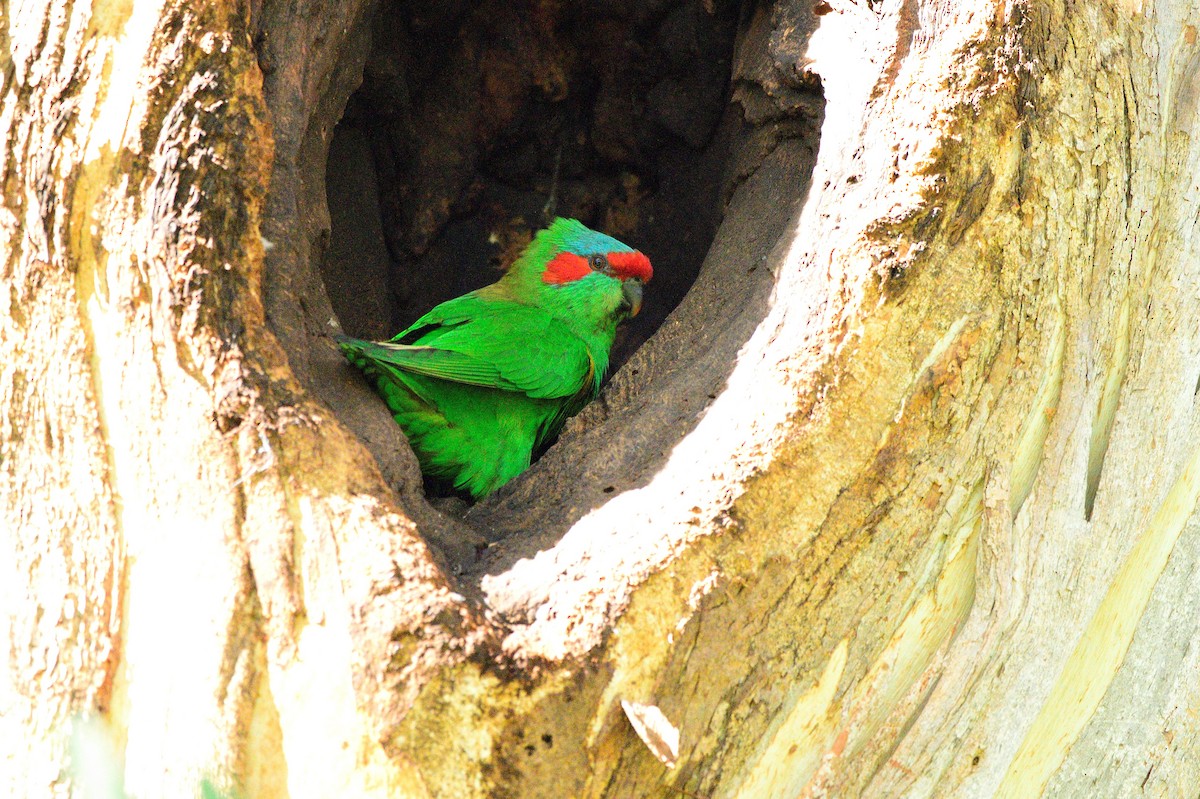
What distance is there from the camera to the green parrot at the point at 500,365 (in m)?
2.97

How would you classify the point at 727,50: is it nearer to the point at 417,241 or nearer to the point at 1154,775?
the point at 417,241

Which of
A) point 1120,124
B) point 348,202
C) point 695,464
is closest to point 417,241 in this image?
point 348,202

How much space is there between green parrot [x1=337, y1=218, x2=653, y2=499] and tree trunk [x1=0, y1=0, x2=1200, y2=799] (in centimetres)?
38

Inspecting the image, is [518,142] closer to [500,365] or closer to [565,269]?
[565,269]

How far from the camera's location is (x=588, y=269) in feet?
12.9

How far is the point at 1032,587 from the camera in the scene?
2.14m

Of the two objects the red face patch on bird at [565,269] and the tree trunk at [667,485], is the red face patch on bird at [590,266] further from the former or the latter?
the tree trunk at [667,485]

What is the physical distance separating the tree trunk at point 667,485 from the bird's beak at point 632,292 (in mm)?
1404

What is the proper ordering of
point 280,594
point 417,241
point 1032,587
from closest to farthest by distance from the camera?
point 280,594
point 1032,587
point 417,241

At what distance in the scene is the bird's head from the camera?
3.91 metres

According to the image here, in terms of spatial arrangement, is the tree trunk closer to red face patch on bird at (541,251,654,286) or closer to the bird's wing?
the bird's wing

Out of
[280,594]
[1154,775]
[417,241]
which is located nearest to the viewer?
[280,594]

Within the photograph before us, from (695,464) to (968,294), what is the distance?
0.73 metres

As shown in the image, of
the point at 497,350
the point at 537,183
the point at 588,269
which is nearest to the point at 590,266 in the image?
the point at 588,269
